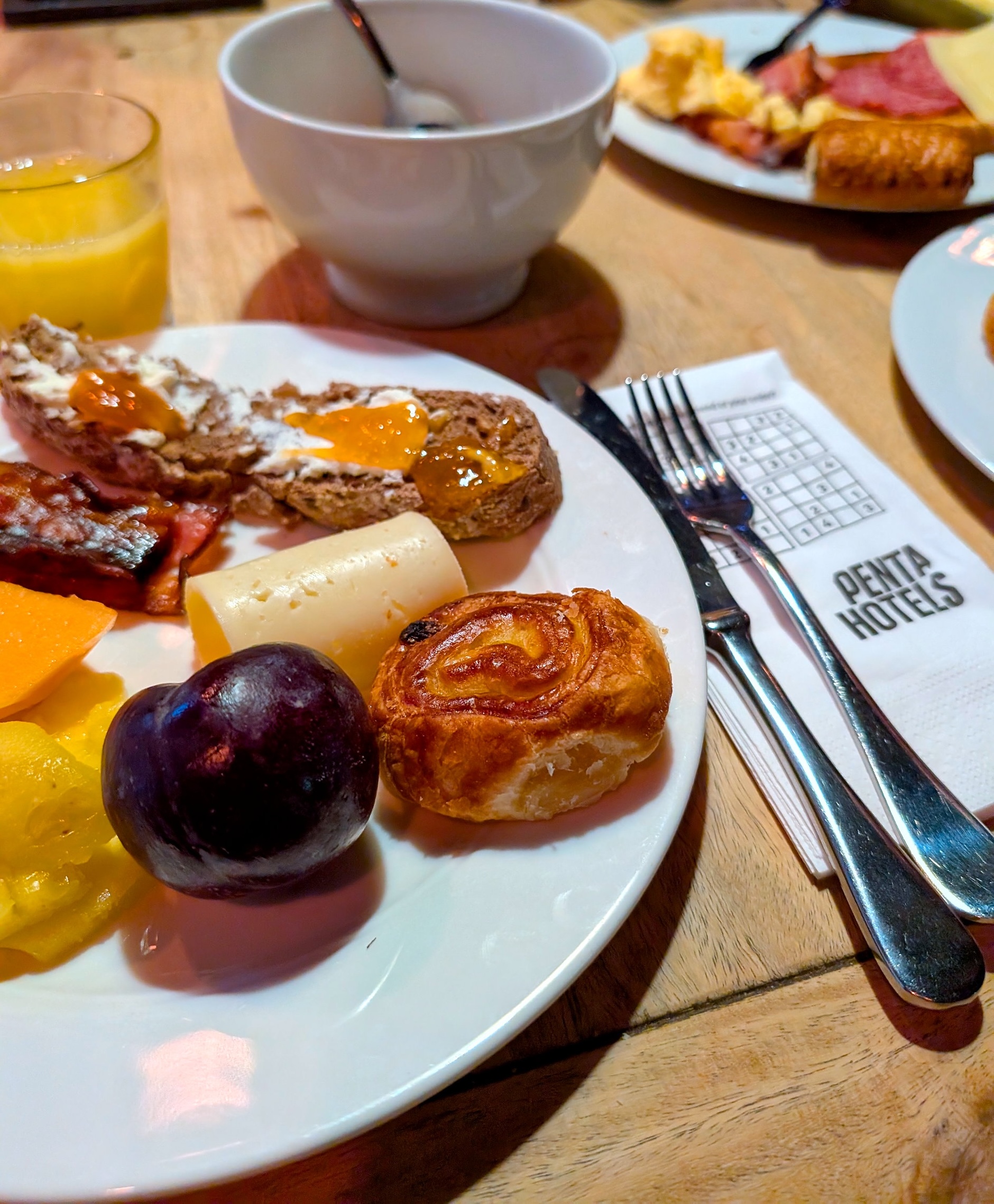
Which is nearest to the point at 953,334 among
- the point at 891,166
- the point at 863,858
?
the point at 891,166

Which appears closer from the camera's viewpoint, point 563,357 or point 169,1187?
point 169,1187

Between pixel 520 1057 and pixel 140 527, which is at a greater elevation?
pixel 140 527

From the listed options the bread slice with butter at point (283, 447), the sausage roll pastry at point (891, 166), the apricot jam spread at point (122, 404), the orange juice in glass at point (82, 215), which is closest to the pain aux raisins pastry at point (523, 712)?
the bread slice with butter at point (283, 447)

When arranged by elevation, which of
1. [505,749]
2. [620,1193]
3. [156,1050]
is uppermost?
[505,749]

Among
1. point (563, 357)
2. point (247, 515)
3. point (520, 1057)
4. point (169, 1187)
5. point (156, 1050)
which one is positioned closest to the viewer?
point (169, 1187)

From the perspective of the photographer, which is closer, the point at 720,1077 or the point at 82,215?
the point at 720,1077

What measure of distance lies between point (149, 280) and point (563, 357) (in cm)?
91

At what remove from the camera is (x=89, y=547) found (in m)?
1.35

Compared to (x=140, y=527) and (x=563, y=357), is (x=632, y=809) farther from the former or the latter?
(x=563, y=357)

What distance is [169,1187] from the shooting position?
0.76m

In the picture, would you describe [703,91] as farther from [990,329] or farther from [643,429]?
[643,429]

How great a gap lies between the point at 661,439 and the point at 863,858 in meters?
0.91

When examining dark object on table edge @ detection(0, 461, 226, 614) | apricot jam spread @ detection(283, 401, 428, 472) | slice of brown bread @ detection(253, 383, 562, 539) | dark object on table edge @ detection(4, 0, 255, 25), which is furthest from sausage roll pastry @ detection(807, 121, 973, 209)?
dark object on table edge @ detection(4, 0, 255, 25)

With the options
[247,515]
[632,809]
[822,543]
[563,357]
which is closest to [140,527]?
[247,515]
